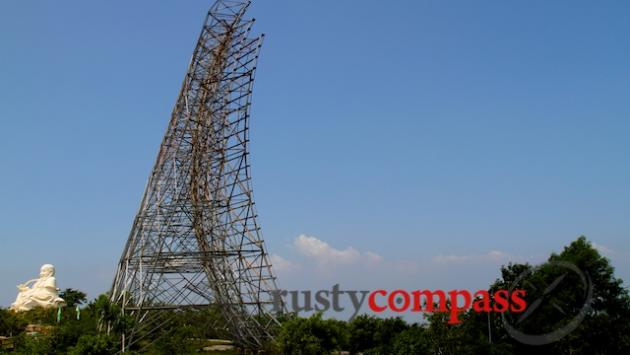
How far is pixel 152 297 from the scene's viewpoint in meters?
34.8

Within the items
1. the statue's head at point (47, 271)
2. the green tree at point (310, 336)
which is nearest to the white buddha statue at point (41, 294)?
the statue's head at point (47, 271)

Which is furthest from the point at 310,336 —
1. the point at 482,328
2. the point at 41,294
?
the point at 41,294

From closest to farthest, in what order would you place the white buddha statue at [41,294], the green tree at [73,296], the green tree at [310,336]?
the green tree at [310,336]
the white buddha statue at [41,294]
the green tree at [73,296]

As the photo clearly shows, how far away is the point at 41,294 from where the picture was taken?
166 feet

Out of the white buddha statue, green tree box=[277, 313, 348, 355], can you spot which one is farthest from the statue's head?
green tree box=[277, 313, 348, 355]

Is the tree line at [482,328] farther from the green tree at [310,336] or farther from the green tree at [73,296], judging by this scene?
the green tree at [73,296]

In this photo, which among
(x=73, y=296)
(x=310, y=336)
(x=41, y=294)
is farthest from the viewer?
(x=73, y=296)

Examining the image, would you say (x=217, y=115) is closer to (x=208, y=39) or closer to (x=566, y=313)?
(x=208, y=39)

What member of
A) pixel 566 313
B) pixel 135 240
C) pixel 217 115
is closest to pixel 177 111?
pixel 217 115

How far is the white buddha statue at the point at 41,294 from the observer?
1966 inches

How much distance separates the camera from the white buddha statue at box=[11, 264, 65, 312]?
49.9 m

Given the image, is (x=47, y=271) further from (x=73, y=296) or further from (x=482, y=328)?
(x=482, y=328)

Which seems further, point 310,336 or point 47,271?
point 47,271

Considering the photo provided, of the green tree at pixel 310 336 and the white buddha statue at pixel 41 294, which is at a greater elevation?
the white buddha statue at pixel 41 294
